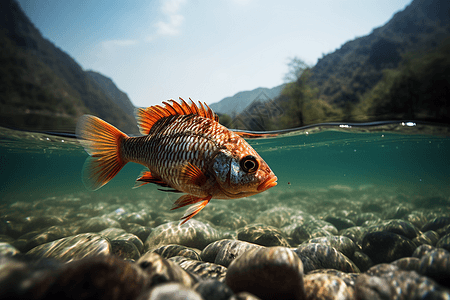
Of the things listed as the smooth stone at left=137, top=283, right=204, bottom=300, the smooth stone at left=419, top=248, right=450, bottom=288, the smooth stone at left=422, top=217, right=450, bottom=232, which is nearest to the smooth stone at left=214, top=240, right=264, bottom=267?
the smooth stone at left=137, top=283, right=204, bottom=300

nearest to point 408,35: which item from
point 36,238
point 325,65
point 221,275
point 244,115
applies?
point 325,65

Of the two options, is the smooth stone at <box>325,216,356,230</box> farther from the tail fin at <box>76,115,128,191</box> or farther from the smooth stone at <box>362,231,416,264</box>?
the tail fin at <box>76,115,128,191</box>

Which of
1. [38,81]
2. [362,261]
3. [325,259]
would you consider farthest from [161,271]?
[38,81]

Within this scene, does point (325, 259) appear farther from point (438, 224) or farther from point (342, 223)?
point (438, 224)

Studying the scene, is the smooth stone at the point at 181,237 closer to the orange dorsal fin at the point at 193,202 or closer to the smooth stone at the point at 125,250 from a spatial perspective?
the smooth stone at the point at 125,250

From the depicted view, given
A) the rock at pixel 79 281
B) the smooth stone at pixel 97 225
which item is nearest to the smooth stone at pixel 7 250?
the rock at pixel 79 281

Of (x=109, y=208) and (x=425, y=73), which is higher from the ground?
(x=425, y=73)

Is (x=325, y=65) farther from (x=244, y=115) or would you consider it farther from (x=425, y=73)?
(x=244, y=115)
